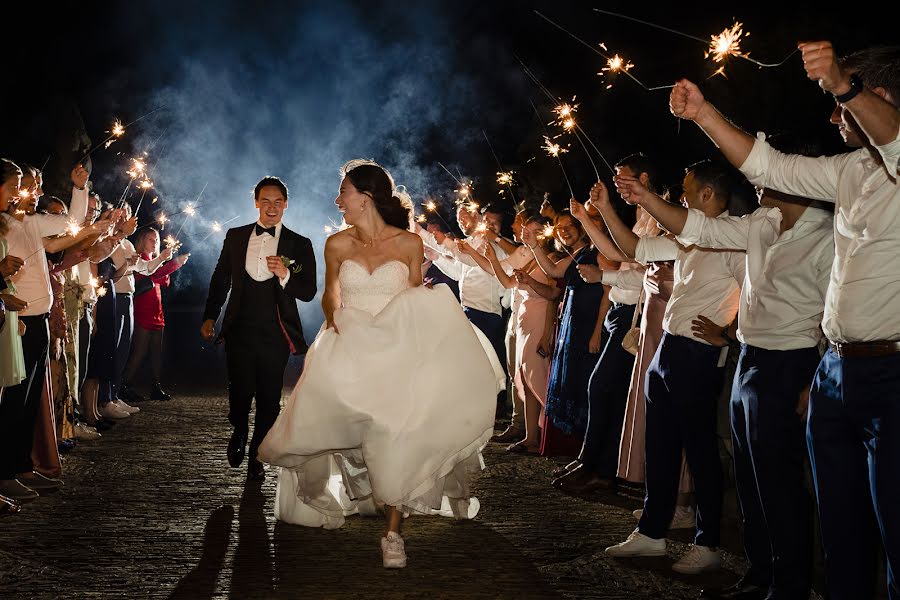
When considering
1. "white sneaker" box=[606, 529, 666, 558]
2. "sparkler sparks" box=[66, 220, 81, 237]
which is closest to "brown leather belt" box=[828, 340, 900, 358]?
"white sneaker" box=[606, 529, 666, 558]

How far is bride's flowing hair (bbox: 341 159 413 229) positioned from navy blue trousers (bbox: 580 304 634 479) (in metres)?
2.07

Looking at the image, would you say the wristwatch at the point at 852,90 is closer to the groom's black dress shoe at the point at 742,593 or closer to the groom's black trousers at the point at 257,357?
the groom's black dress shoe at the point at 742,593

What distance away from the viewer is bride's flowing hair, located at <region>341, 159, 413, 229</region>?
5773mm

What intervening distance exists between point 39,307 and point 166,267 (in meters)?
6.07

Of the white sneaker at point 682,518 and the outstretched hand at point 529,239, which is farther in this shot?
the outstretched hand at point 529,239

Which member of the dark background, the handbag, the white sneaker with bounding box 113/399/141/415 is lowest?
the white sneaker with bounding box 113/399/141/415

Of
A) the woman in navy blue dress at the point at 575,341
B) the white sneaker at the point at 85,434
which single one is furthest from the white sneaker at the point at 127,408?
the woman in navy blue dress at the point at 575,341

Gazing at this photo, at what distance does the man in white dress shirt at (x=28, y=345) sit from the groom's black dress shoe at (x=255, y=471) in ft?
4.55

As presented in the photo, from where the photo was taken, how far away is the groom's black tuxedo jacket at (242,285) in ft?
24.3

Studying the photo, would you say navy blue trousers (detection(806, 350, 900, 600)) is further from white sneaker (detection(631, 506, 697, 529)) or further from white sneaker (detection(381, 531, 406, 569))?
white sneaker (detection(631, 506, 697, 529))

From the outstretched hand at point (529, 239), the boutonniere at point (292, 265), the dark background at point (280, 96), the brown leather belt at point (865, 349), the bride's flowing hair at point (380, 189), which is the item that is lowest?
the brown leather belt at point (865, 349)

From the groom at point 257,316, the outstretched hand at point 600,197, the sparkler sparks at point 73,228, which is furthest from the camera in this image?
the groom at point 257,316

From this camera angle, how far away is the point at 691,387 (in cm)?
494

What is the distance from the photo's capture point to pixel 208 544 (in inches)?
203
